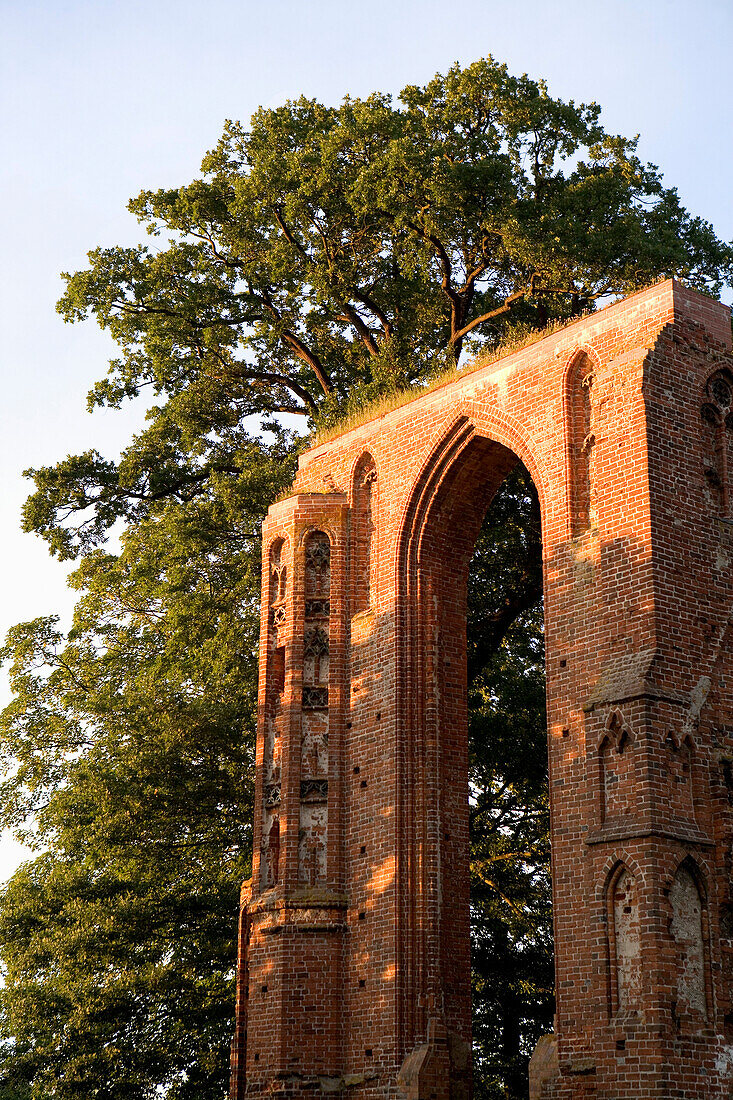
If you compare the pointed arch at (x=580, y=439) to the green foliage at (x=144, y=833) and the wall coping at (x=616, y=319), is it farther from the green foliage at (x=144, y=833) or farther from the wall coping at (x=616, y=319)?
the green foliage at (x=144, y=833)

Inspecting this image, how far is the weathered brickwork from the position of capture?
11.5 meters

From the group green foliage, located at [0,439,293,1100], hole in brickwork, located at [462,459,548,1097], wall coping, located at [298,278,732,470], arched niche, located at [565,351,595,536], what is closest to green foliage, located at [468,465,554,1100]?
hole in brickwork, located at [462,459,548,1097]

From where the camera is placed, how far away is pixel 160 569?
20.7 meters

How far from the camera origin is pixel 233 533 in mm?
21047

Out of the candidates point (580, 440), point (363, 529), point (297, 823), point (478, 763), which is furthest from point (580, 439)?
point (478, 763)

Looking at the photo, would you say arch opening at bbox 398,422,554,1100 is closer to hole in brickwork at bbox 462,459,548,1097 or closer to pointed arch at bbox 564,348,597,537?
hole in brickwork at bbox 462,459,548,1097

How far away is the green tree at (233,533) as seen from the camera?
18000mm

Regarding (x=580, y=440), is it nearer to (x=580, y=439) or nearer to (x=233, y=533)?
(x=580, y=439)

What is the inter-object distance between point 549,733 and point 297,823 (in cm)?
365

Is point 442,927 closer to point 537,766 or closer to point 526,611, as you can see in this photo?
point 537,766

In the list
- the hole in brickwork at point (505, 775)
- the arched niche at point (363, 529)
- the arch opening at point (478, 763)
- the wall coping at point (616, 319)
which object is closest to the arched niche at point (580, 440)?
the wall coping at point (616, 319)

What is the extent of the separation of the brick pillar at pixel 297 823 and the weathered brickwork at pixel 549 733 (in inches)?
1.2

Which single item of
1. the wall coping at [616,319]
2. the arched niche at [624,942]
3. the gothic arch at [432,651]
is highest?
the wall coping at [616,319]

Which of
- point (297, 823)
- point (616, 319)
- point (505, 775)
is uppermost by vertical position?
point (616, 319)
